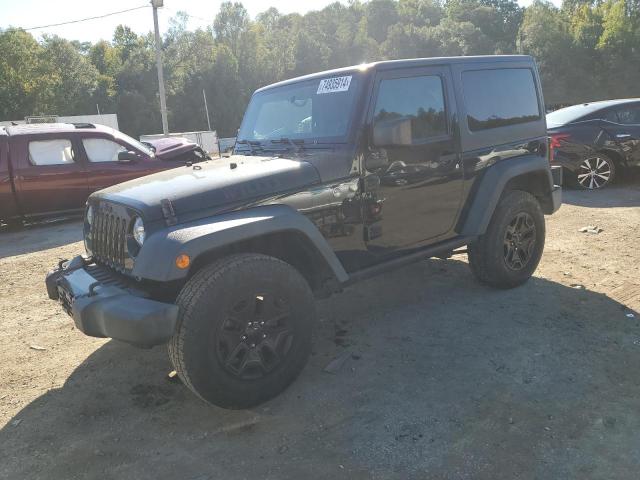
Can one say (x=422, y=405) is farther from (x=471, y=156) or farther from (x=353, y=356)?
(x=471, y=156)

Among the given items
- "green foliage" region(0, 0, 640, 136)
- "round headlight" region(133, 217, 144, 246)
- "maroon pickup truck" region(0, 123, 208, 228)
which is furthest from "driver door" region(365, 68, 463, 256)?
"green foliage" region(0, 0, 640, 136)

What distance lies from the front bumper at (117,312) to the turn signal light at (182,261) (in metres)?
0.21

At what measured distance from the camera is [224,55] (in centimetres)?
5819

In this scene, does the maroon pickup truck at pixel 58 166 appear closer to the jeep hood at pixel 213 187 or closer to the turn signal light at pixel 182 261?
the jeep hood at pixel 213 187

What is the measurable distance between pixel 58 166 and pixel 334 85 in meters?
6.22

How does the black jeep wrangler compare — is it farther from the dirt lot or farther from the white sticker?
the dirt lot

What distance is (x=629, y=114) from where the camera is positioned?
30.3 feet

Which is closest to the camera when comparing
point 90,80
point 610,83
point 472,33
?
point 90,80

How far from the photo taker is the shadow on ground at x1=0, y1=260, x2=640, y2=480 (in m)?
2.61

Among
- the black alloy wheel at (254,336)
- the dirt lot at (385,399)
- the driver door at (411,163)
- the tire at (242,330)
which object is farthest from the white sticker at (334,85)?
the dirt lot at (385,399)

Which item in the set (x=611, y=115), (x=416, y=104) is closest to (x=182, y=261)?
(x=416, y=104)

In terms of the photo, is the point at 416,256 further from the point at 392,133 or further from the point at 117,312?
the point at 117,312

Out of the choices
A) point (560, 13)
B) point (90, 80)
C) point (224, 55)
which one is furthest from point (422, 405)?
point (560, 13)

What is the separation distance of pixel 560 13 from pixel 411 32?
19324 mm
